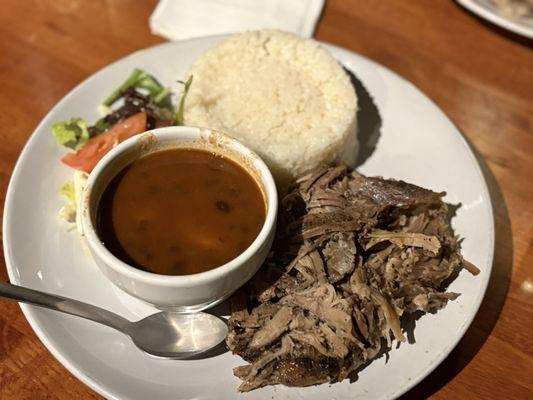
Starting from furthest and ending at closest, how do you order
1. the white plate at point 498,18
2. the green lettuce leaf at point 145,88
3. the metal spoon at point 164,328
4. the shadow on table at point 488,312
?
the white plate at point 498,18
the green lettuce leaf at point 145,88
the shadow on table at point 488,312
the metal spoon at point 164,328

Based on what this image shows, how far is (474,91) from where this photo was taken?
3.68 metres

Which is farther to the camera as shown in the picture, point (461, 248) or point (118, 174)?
point (461, 248)

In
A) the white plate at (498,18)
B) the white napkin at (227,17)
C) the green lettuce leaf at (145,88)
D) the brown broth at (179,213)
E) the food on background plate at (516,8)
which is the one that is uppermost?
the food on background plate at (516,8)

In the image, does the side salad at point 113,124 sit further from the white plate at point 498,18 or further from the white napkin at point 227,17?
the white plate at point 498,18

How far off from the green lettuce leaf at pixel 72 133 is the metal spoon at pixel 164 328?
993 millimetres

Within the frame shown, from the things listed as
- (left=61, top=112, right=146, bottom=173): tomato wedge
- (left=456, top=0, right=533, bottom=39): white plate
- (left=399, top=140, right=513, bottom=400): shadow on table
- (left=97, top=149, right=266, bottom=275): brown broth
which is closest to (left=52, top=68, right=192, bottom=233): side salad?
(left=61, top=112, right=146, bottom=173): tomato wedge

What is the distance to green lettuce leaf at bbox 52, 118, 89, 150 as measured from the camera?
2.92 m

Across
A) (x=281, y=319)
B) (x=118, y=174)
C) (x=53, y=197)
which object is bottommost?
(x=53, y=197)

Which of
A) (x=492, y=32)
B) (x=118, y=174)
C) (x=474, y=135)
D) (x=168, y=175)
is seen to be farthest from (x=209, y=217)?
(x=492, y=32)

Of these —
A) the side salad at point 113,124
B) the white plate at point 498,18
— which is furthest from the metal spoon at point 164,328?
the white plate at point 498,18

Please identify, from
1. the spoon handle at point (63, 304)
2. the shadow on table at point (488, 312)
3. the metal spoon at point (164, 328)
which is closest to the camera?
the spoon handle at point (63, 304)

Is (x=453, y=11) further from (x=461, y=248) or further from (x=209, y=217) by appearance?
(x=209, y=217)

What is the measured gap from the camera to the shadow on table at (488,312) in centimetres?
245

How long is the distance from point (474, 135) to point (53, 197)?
8.12 ft
